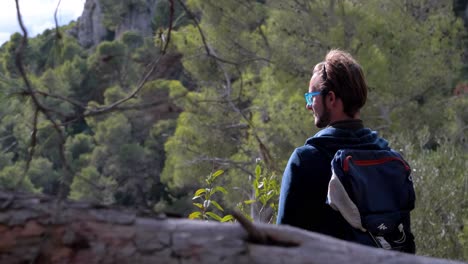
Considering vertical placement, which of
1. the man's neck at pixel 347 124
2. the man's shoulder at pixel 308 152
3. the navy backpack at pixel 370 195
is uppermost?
the man's neck at pixel 347 124

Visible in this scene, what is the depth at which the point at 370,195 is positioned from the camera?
1.93 m

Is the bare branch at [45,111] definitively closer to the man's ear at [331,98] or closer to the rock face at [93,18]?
the rock face at [93,18]

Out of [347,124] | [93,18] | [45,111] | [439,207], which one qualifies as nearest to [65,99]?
[45,111]

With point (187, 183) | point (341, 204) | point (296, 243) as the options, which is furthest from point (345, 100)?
point (187, 183)

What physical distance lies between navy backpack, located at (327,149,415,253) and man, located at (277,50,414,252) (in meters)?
0.05

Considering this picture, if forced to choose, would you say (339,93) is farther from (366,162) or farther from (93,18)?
(93,18)

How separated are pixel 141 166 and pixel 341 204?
42.7 ft

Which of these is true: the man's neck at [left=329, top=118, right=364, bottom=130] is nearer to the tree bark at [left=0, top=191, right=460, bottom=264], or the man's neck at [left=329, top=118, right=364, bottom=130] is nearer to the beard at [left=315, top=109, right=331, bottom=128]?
the beard at [left=315, top=109, right=331, bottom=128]

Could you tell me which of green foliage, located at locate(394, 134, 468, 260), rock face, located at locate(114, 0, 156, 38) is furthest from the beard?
green foliage, located at locate(394, 134, 468, 260)

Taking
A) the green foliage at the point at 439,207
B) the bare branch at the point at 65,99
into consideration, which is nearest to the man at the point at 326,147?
the bare branch at the point at 65,99

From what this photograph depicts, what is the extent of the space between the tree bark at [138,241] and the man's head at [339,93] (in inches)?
45.8

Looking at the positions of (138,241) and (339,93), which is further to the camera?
(339,93)

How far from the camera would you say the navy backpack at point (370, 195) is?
191 centimetres

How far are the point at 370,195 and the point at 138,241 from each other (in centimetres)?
107
